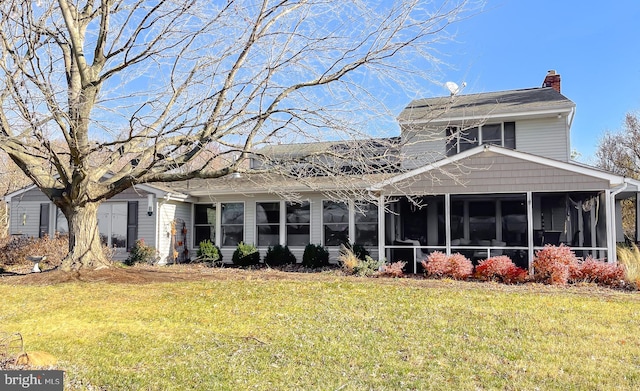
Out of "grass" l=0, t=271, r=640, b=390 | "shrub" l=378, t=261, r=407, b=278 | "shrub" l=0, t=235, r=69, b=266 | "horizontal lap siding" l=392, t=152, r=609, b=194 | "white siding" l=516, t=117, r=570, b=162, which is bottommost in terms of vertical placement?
"grass" l=0, t=271, r=640, b=390

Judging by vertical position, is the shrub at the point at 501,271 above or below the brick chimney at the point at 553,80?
below

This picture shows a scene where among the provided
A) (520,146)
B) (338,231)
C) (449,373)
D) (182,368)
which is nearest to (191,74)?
(182,368)

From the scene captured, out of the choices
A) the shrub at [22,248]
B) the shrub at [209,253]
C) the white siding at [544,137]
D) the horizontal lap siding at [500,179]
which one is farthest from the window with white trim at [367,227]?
the shrub at [22,248]

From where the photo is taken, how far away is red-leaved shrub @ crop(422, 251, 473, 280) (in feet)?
39.3

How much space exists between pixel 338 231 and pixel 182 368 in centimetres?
1157

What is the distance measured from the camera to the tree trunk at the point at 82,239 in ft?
37.0

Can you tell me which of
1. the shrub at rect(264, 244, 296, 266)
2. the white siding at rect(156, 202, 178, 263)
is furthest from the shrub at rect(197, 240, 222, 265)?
the shrub at rect(264, 244, 296, 266)

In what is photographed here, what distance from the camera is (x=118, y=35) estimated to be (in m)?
10.3

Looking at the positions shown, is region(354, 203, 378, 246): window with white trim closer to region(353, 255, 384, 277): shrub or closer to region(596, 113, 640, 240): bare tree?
region(353, 255, 384, 277): shrub

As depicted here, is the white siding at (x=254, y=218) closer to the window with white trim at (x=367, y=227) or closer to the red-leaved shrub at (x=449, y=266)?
the window with white trim at (x=367, y=227)

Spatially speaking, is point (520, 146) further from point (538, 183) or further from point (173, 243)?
point (173, 243)

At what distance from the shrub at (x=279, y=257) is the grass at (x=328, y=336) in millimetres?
5993

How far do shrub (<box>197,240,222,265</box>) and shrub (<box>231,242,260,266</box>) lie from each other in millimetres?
716

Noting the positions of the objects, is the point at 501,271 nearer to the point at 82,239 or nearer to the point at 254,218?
the point at 254,218
